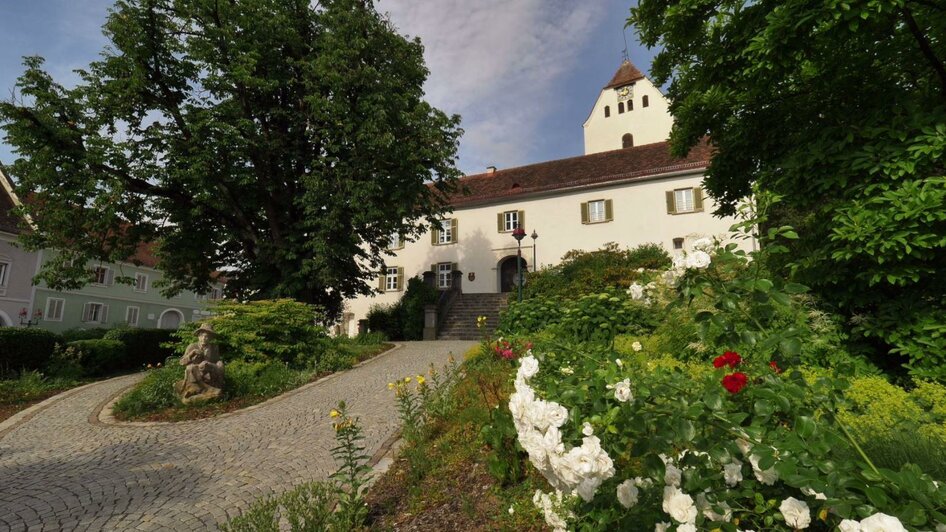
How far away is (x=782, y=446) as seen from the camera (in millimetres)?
1548

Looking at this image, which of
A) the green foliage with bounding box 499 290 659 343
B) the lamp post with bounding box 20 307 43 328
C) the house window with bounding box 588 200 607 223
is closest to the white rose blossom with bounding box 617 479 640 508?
the green foliage with bounding box 499 290 659 343

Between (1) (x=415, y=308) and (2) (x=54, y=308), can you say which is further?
(2) (x=54, y=308)

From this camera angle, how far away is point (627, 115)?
30.5 meters

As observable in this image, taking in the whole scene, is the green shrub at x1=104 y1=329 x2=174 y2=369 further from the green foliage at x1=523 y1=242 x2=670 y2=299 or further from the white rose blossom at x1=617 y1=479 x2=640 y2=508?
the white rose blossom at x1=617 y1=479 x2=640 y2=508

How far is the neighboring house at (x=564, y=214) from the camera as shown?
66.5ft

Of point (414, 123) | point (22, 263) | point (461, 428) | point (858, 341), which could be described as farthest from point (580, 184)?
point (22, 263)

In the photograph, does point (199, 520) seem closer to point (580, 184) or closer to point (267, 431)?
point (267, 431)

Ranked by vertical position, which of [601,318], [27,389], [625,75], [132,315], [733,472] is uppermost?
[625,75]

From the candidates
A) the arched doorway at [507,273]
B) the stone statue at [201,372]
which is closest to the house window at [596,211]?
the arched doorway at [507,273]

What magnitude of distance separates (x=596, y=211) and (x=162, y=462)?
67.7 ft

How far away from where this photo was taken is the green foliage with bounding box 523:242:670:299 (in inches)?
542

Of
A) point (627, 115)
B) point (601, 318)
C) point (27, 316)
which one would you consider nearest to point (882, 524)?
point (601, 318)

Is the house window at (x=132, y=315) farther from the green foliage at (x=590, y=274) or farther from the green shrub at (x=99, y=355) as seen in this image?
the green foliage at (x=590, y=274)

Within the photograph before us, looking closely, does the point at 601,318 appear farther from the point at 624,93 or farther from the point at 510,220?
the point at 624,93
